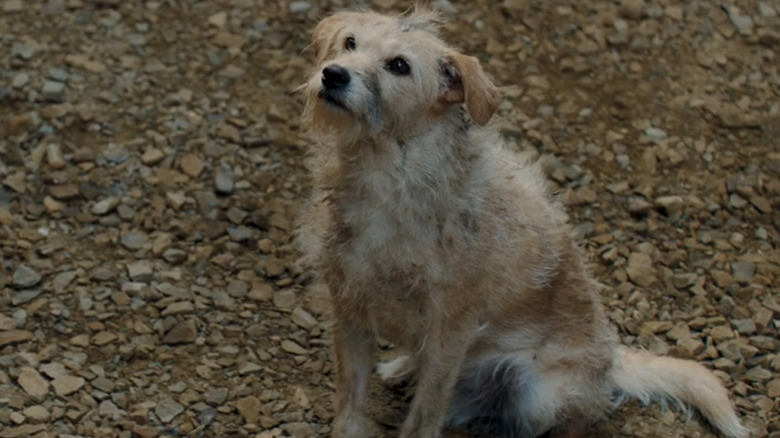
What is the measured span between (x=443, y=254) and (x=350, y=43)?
1.05m

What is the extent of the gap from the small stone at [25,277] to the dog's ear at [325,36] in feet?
7.59

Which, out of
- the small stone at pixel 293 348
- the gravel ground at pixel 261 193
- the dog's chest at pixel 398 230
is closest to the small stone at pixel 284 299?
the gravel ground at pixel 261 193

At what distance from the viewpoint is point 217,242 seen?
314 inches

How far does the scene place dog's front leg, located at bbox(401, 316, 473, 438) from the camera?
628 centimetres

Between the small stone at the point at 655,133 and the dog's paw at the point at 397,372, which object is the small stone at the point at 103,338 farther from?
the small stone at the point at 655,133

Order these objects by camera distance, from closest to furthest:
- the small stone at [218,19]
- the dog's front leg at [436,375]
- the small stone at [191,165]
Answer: the dog's front leg at [436,375] → the small stone at [191,165] → the small stone at [218,19]

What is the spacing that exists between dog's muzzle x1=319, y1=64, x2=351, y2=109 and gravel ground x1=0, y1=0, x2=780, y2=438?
134cm

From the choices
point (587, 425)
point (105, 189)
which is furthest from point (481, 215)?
point (105, 189)

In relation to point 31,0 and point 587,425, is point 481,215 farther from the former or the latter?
point 31,0

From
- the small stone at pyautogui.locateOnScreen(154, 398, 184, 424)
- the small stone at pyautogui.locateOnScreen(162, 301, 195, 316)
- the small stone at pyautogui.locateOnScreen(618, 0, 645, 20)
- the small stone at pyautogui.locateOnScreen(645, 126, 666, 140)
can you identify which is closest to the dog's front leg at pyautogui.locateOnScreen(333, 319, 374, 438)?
the small stone at pyautogui.locateOnScreen(154, 398, 184, 424)

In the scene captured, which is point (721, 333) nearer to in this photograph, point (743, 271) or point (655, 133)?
point (743, 271)

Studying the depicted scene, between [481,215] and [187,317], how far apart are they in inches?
82.3

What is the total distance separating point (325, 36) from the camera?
20.5ft

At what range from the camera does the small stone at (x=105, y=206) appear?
26.5 feet
